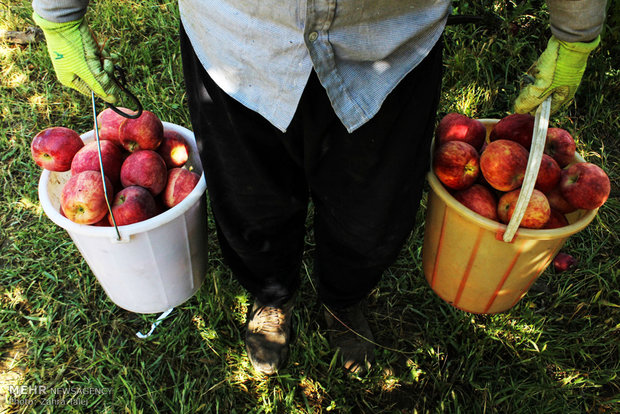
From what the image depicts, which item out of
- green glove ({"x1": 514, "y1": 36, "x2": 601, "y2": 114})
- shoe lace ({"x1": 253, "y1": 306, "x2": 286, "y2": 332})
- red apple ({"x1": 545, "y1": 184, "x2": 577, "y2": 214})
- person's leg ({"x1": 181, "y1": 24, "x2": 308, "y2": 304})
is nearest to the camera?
green glove ({"x1": 514, "y1": 36, "x2": 601, "y2": 114})

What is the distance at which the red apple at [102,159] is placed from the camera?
1.80 meters

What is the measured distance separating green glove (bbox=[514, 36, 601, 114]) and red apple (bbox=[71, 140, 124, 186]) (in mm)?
1524

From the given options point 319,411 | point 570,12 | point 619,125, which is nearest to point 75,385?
point 319,411

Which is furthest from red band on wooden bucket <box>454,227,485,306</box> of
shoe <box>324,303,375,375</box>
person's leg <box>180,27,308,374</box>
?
person's leg <box>180,27,308,374</box>

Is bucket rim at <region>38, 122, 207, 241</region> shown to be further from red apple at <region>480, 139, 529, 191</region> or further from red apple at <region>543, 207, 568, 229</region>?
red apple at <region>543, 207, 568, 229</region>

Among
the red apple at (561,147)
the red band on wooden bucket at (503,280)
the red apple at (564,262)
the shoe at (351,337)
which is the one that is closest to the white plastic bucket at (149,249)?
the shoe at (351,337)

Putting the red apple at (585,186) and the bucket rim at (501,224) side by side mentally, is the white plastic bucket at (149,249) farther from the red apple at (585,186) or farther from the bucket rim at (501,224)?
the red apple at (585,186)

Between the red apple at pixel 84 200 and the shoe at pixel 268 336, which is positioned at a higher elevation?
the red apple at pixel 84 200

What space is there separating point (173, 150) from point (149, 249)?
454mm

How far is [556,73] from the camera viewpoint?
4.41ft

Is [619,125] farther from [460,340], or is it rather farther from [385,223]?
[385,223]

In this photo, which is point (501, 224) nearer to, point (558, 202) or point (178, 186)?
point (558, 202)

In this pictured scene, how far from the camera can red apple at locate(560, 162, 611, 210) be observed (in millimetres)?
1622

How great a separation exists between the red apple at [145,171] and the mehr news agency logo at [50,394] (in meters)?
0.90
